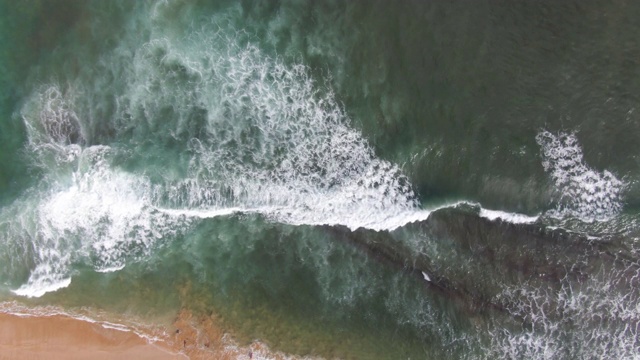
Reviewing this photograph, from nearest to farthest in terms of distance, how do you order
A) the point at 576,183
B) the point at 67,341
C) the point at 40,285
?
the point at 67,341
the point at 40,285
the point at 576,183

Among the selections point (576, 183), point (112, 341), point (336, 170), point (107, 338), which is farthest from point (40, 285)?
point (576, 183)

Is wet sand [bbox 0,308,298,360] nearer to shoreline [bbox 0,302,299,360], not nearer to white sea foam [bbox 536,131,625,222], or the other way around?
shoreline [bbox 0,302,299,360]

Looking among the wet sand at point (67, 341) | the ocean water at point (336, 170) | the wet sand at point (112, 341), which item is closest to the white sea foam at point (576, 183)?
the ocean water at point (336, 170)

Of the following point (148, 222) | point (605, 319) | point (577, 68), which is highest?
point (577, 68)

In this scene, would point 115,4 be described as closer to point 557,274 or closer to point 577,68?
point 577,68

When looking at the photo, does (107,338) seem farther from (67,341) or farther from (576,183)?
(576,183)

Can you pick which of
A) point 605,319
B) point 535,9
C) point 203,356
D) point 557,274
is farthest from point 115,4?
point 605,319
